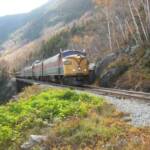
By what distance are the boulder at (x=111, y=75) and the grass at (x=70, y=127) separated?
1913cm

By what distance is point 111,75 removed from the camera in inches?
1446

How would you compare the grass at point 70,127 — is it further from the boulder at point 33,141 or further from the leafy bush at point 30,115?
the boulder at point 33,141

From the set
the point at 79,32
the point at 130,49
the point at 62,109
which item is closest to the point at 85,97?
the point at 62,109

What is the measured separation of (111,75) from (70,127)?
2541cm

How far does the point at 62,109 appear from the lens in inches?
576

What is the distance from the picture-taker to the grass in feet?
32.6

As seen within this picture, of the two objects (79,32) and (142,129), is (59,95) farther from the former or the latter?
(79,32)

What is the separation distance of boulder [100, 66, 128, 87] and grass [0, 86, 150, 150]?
753 inches

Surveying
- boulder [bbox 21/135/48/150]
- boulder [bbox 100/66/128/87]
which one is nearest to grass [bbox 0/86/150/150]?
boulder [bbox 21/135/48/150]

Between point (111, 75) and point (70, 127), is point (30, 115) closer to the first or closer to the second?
point (70, 127)

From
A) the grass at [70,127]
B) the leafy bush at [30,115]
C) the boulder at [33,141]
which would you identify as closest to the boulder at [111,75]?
the grass at [70,127]

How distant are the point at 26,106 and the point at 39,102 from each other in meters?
0.64

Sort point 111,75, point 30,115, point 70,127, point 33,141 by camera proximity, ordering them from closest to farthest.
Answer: point 33,141 → point 70,127 → point 30,115 → point 111,75

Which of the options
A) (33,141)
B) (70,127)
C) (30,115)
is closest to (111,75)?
(30,115)
